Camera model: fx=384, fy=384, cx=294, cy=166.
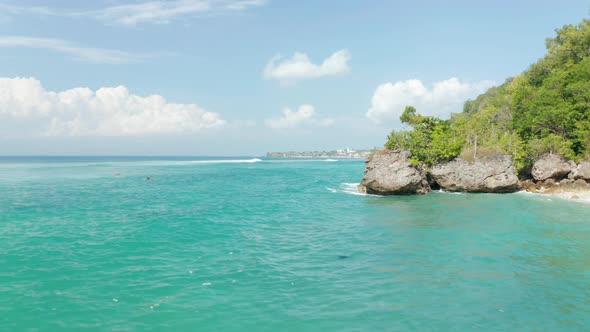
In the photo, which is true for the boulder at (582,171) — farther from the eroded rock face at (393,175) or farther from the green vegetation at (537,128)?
the eroded rock face at (393,175)

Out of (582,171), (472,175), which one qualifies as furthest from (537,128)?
(472,175)

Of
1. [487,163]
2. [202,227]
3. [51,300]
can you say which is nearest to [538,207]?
[487,163]

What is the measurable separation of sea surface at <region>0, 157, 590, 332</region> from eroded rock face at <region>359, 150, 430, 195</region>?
9140 millimetres

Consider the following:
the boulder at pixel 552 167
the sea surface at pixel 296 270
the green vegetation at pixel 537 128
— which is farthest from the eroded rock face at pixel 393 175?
the boulder at pixel 552 167

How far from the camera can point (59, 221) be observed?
23.4 meters

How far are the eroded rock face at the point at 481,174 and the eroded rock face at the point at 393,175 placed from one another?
10.1ft

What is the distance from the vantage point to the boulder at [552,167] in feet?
123

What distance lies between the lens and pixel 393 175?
36.3 metres

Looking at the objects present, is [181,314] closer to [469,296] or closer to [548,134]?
[469,296]

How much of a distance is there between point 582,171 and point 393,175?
17740 millimetres

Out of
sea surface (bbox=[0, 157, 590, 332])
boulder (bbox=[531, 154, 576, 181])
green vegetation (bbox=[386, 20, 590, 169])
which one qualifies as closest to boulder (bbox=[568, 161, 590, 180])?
boulder (bbox=[531, 154, 576, 181])

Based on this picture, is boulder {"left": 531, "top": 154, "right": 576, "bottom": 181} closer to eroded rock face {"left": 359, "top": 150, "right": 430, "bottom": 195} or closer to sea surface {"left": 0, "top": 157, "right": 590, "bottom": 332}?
eroded rock face {"left": 359, "top": 150, "right": 430, "bottom": 195}

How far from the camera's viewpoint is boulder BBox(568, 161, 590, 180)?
35844mm

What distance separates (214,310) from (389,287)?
222 inches
